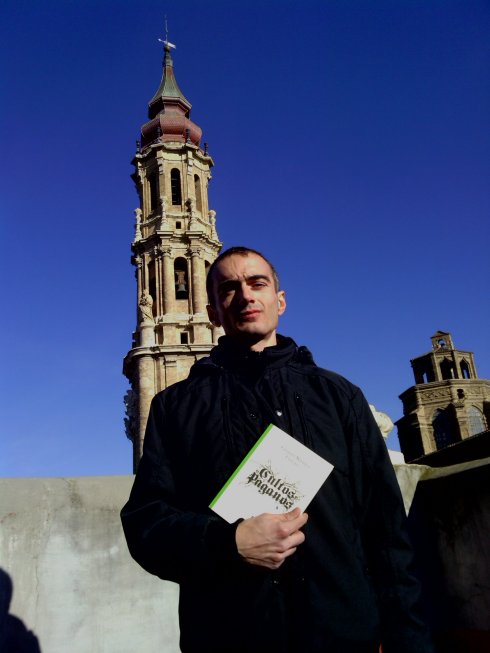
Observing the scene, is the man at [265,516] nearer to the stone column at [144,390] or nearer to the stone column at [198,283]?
the stone column at [144,390]

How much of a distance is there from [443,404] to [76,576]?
42.5 meters

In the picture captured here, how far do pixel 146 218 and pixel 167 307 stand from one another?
7689mm

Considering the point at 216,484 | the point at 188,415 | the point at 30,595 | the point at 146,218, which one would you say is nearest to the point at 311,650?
the point at 216,484

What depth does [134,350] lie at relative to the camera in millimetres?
28562

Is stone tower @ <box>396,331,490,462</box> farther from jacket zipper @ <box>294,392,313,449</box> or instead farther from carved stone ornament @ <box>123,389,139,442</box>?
jacket zipper @ <box>294,392,313,449</box>

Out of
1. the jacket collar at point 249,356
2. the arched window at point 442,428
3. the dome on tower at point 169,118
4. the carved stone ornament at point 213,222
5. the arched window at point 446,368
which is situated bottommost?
the jacket collar at point 249,356

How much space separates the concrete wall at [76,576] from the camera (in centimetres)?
303

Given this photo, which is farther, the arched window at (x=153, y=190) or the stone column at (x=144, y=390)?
the arched window at (x=153, y=190)

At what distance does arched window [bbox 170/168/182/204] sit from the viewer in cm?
3422

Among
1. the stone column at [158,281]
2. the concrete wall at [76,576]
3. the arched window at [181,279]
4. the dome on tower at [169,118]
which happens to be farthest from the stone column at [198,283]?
the concrete wall at [76,576]

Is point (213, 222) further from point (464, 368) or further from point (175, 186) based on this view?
point (464, 368)

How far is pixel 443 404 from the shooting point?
4169 cm

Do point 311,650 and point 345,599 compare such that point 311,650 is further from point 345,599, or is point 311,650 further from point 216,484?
point 216,484

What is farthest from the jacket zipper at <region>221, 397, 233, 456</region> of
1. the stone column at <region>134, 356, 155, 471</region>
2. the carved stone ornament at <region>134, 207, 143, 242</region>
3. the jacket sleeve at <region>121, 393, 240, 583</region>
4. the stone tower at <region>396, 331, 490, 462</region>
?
the stone tower at <region>396, 331, 490, 462</region>
